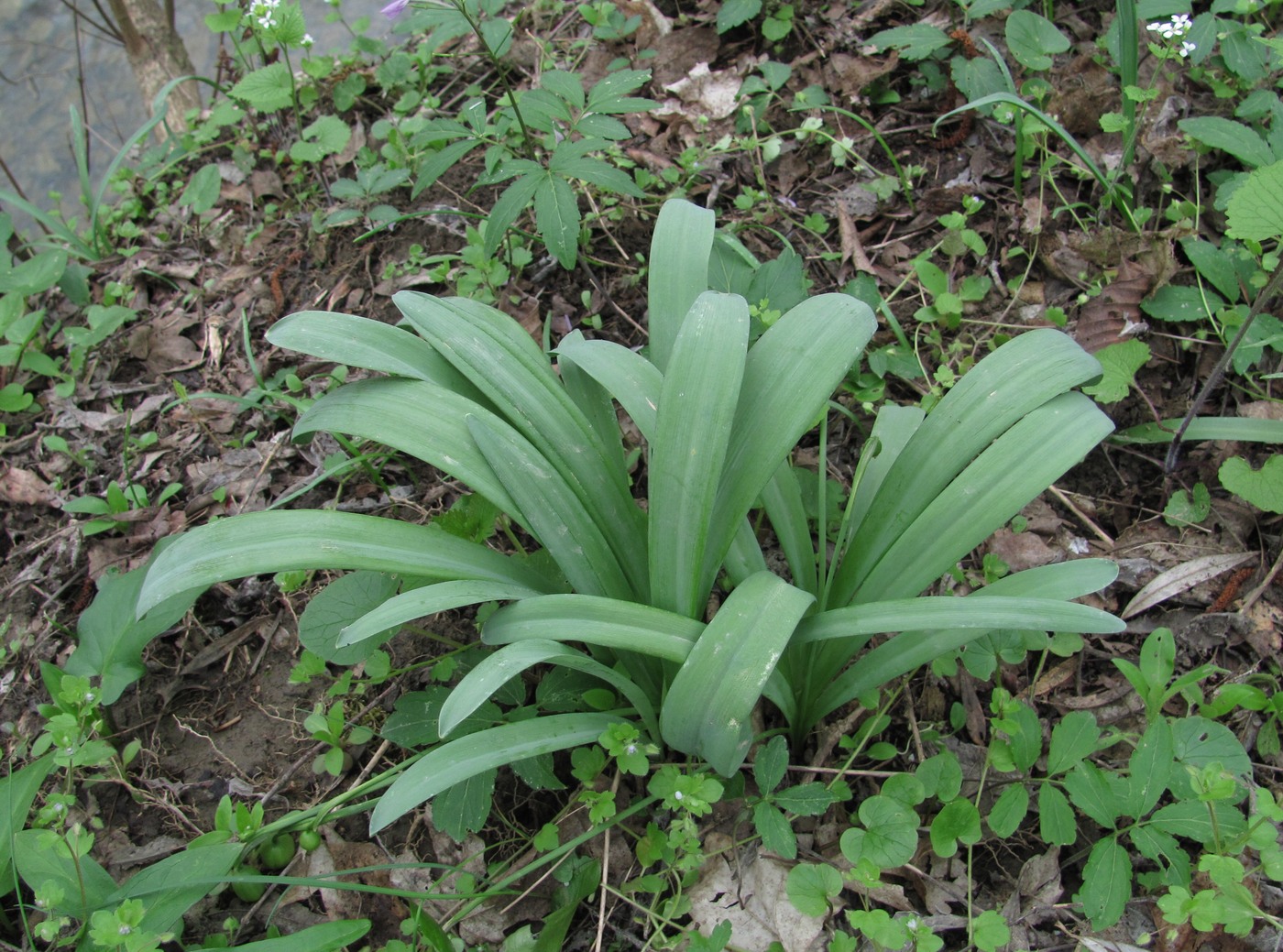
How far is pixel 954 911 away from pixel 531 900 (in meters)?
0.67

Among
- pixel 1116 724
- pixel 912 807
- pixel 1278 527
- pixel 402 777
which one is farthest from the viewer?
pixel 1278 527

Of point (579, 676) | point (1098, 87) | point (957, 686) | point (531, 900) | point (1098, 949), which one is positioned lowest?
point (1098, 949)

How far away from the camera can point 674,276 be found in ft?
4.64

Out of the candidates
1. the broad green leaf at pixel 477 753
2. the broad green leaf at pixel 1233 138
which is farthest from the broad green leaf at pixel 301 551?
the broad green leaf at pixel 1233 138

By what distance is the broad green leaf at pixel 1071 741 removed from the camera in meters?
1.27

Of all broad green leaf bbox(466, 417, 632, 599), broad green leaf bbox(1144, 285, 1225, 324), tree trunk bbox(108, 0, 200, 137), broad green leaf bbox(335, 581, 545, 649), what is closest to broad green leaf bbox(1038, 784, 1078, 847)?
broad green leaf bbox(466, 417, 632, 599)

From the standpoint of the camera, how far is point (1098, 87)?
2.11 metres

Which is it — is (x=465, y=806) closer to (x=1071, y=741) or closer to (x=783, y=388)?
(x=783, y=388)

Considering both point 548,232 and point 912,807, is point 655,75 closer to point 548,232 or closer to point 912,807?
point 548,232

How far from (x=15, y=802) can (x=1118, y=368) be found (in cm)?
217

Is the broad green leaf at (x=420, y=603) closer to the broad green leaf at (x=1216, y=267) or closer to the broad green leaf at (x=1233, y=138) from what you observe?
the broad green leaf at (x=1216, y=267)

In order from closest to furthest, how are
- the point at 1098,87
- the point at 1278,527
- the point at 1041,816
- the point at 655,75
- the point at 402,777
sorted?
1. the point at 402,777
2. the point at 1041,816
3. the point at 1278,527
4. the point at 1098,87
5. the point at 655,75

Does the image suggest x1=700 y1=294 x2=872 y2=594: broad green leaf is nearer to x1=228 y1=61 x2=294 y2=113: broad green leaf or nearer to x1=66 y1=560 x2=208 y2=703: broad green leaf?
x1=66 y1=560 x2=208 y2=703: broad green leaf

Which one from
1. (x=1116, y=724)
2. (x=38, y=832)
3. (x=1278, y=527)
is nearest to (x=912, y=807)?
(x=1116, y=724)
